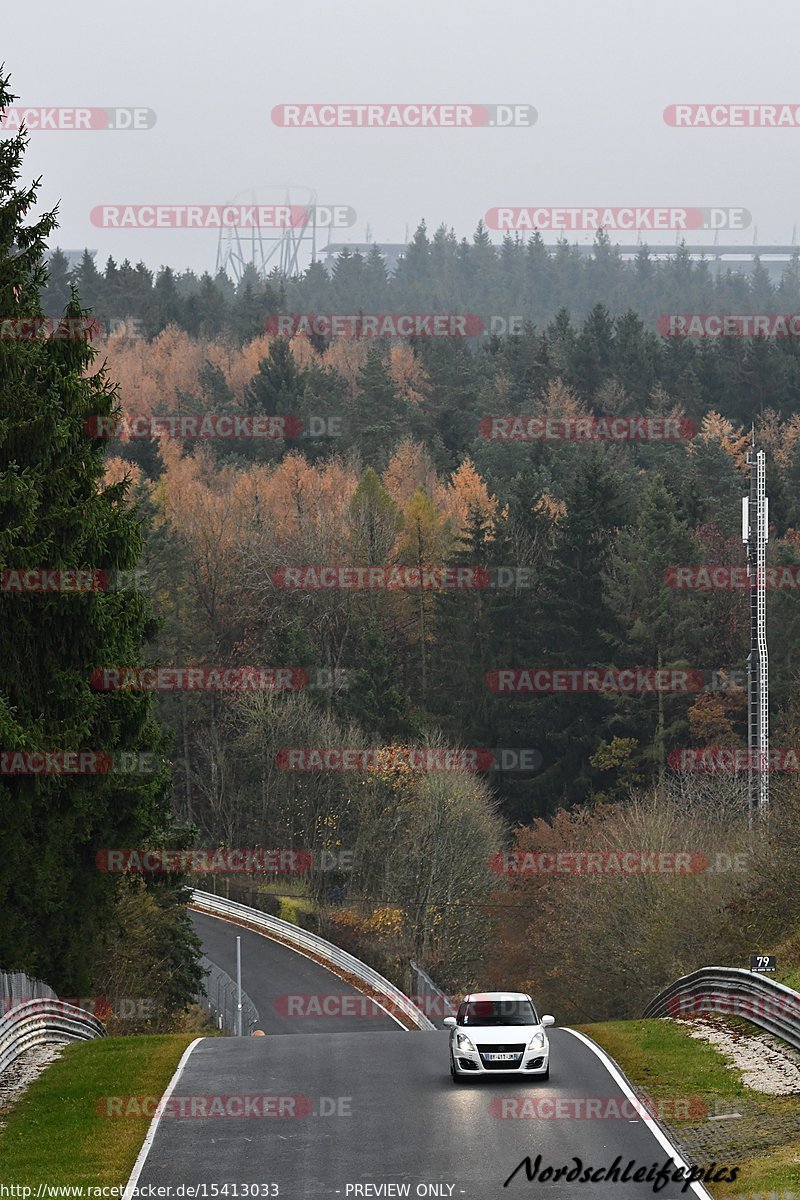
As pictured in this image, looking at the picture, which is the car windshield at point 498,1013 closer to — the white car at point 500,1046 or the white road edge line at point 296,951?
the white car at point 500,1046

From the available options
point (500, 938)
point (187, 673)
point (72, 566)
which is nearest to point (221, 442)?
point (187, 673)

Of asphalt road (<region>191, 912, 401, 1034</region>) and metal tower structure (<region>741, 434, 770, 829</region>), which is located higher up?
metal tower structure (<region>741, 434, 770, 829</region>)

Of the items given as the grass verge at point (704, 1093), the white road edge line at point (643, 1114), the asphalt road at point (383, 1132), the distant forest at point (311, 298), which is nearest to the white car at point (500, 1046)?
the asphalt road at point (383, 1132)

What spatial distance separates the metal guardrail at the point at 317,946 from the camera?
5694cm

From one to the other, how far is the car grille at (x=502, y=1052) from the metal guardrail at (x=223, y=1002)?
99.3 feet

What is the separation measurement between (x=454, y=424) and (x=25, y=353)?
309ft

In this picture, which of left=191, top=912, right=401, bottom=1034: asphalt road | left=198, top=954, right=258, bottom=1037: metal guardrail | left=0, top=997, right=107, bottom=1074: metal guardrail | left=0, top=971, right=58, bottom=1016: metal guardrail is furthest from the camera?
left=191, top=912, right=401, bottom=1034: asphalt road

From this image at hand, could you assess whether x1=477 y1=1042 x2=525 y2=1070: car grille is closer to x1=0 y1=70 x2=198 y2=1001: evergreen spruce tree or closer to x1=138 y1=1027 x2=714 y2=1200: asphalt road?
x1=138 y1=1027 x2=714 y2=1200: asphalt road

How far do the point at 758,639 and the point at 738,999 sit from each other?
2492 centimetres

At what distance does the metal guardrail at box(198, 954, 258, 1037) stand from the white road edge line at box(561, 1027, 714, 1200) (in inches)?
1050

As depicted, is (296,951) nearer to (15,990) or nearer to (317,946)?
(317,946)

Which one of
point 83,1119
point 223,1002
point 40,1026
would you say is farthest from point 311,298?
point 83,1119

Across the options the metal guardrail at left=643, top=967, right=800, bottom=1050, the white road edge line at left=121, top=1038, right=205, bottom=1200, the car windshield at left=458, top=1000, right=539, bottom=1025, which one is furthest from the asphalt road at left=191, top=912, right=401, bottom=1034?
A: the car windshield at left=458, top=1000, right=539, bottom=1025

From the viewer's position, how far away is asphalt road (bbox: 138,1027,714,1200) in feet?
53.4
